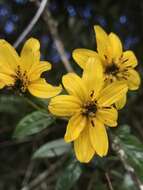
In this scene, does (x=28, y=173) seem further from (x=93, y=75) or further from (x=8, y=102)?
(x=93, y=75)

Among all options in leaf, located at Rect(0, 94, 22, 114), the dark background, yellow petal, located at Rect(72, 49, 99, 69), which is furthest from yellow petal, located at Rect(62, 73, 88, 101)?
the dark background

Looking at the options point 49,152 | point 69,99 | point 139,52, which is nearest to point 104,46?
point 69,99

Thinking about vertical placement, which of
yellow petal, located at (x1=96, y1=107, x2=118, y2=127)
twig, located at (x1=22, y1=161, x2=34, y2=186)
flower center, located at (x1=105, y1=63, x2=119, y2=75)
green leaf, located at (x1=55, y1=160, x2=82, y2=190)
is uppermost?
flower center, located at (x1=105, y1=63, x2=119, y2=75)

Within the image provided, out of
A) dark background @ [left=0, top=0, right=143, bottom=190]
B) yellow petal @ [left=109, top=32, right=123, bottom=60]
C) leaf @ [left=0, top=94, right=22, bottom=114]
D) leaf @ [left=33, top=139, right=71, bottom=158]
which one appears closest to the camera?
yellow petal @ [left=109, top=32, right=123, bottom=60]

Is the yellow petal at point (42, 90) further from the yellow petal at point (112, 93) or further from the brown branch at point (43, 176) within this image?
the brown branch at point (43, 176)

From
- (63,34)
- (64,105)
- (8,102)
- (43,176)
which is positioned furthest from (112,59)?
(63,34)

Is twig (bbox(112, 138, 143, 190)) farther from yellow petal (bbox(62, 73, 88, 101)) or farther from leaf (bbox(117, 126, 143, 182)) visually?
yellow petal (bbox(62, 73, 88, 101))
